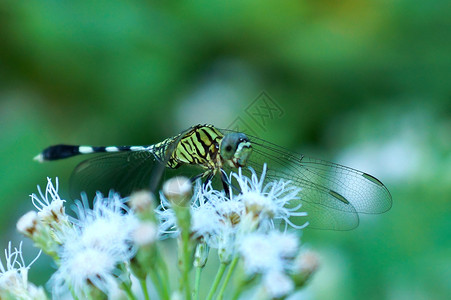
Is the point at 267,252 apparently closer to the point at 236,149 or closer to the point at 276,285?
the point at 276,285

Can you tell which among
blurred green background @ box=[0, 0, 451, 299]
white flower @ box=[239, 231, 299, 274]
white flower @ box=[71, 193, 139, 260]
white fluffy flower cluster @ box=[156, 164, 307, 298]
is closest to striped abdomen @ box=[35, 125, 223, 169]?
white fluffy flower cluster @ box=[156, 164, 307, 298]

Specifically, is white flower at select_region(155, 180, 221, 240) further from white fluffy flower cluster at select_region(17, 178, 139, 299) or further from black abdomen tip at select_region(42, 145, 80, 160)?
black abdomen tip at select_region(42, 145, 80, 160)

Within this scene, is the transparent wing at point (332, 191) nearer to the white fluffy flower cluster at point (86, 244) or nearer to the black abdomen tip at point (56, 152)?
the white fluffy flower cluster at point (86, 244)

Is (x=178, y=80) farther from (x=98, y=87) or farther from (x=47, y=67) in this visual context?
(x=47, y=67)

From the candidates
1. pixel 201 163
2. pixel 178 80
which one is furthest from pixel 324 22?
pixel 201 163

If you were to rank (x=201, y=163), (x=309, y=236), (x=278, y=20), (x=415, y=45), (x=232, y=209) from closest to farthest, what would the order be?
(x=232, y=209) < (x=201, y=163) < (x=309, y=236) < (x=415, y=45) < (x=278, y=20)

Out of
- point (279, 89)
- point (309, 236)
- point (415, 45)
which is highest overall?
point (415, 45)

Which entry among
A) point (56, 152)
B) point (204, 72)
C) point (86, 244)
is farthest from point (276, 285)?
point (204, 72)
